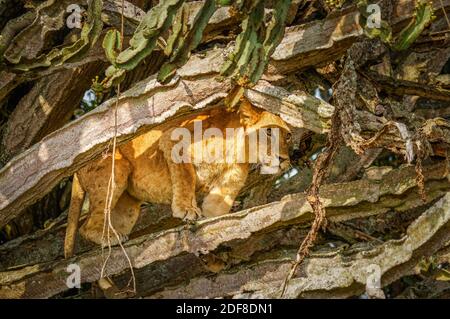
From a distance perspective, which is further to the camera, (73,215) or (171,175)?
(73,215)

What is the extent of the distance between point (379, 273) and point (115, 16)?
2.55 meters

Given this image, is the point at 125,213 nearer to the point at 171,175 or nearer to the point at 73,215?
the point at 73,215

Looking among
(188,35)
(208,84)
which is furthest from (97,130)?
(188,35)

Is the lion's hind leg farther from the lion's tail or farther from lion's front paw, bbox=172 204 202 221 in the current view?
lion's front paw, bbox=172 204 202 221

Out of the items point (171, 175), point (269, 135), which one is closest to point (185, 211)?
point (171, 175)

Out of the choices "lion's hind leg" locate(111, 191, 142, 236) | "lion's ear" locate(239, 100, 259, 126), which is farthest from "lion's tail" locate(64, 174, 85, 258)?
"lion's ear" locate(239, 100, 259, 126)

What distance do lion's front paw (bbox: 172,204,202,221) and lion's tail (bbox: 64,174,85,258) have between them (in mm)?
790

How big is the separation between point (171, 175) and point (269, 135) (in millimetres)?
857

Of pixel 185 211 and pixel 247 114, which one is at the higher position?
pixel 247 114

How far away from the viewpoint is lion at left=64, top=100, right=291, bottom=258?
A: 911 cm

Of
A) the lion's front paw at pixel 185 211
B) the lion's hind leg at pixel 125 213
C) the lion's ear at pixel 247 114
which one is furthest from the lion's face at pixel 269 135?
the lion's hind leg at pixel 125 213

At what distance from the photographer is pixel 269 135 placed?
8961 mm

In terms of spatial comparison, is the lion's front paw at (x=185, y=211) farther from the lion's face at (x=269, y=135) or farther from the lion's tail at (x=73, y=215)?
the lion's tail at (x=73, y=215)

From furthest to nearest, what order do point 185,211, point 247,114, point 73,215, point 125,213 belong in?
point 125,213 < point 73,215 < point 185,211 < point 247,114
